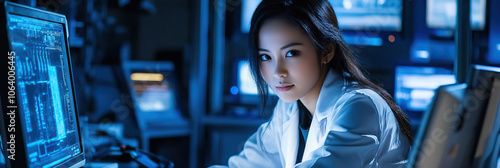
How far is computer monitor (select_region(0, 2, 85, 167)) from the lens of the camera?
→ 769 mm

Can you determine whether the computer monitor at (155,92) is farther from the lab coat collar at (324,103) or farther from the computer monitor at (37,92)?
the computer monitor at (37,92)

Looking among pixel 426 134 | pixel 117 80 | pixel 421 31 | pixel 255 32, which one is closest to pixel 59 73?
pixel 255 32

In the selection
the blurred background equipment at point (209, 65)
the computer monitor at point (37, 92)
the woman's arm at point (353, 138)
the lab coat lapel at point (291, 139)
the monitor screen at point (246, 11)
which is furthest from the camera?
the monitor screen at point (246, 11)

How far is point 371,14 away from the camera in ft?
9.67

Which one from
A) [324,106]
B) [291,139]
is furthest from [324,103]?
[291,139]

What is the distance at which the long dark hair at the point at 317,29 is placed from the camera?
4.00ft

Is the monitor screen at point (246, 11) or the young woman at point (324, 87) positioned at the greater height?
the monitor screen at point (246, 11)

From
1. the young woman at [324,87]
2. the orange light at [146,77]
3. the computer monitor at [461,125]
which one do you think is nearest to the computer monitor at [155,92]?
the orange light at [146,77]

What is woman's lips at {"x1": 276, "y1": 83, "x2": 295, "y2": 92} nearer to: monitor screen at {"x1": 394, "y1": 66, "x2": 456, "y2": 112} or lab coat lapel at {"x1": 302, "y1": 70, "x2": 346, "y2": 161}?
lab coat lapel at {"x1": 302, "y1": 70, "x2": 346, "y2": 161}

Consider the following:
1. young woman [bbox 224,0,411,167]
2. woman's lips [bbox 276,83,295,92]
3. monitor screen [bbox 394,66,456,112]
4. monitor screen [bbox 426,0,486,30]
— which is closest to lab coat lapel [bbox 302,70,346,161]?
young woman [bbox 224,0,411,167]

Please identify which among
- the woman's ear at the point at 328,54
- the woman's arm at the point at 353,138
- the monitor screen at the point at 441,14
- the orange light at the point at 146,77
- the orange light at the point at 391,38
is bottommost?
the woman's arm at the point at 353,138

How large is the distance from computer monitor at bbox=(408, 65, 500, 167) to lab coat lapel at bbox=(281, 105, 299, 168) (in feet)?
2.44

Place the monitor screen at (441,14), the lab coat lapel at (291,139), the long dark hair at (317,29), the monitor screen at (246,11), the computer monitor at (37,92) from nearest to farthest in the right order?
the computer monitor at (37,92)
the long dark hair at (317,29)
the lab coat lapel at (291,139)
the monitor screen at (441,14)
the monitor screen at (246,11)

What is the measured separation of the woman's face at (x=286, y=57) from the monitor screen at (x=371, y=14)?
1783mm
